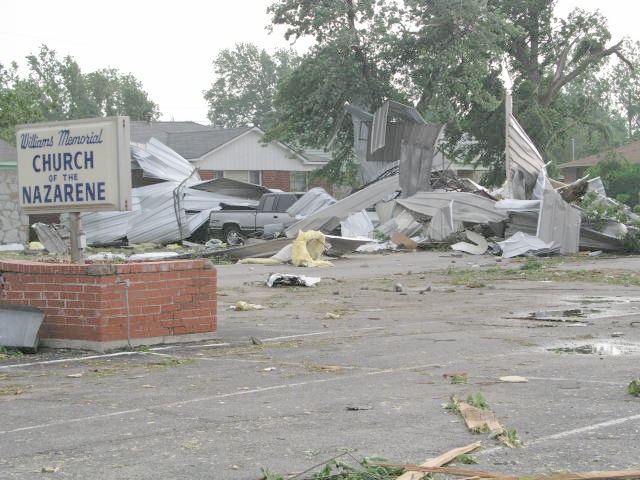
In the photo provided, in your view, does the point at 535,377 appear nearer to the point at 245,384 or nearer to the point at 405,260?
the point at 245,384

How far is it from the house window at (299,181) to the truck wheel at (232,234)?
20337 mm

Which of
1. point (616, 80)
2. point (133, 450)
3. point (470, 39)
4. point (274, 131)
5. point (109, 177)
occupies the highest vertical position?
point (616, 80)

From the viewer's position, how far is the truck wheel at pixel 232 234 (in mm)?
31203

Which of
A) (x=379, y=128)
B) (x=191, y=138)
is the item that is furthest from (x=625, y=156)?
(x=191, y=138)

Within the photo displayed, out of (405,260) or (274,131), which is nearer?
(405,260)

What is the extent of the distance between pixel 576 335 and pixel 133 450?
6.09m

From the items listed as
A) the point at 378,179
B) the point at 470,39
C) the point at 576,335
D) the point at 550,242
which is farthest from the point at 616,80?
the point at 576,335

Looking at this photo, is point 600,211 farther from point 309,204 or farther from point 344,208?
point 309,204

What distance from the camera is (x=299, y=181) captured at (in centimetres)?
5275

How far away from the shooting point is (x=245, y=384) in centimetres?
730

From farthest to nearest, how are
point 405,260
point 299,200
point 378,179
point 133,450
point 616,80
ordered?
point 616,80, point 378,179, point 299,200, point 405,260, point 133,450

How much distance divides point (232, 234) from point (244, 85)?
8024 centimetres

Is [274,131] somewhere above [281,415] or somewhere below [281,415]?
above

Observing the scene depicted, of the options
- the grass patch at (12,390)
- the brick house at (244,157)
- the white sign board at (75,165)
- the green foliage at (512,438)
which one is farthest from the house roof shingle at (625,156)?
the green foliage at (512,438)
